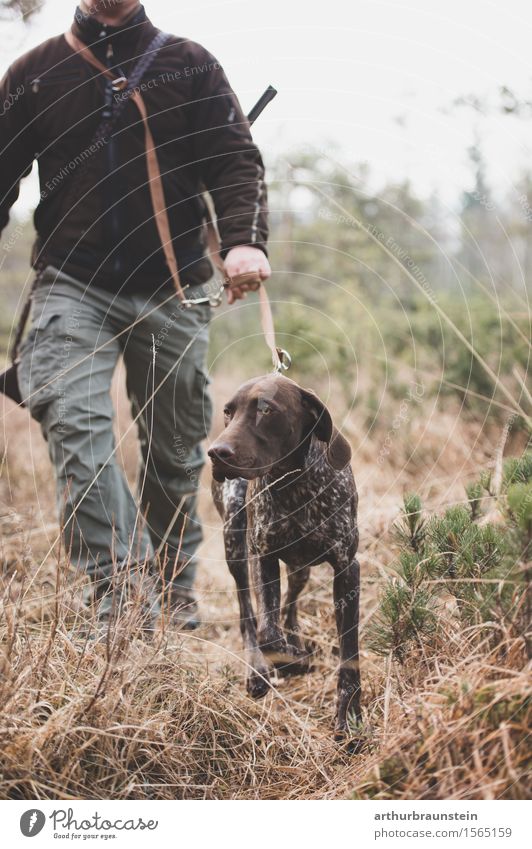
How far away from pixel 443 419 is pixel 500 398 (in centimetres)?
54

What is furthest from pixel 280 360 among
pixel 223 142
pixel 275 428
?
pixel 223 142

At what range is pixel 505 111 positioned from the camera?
554cm

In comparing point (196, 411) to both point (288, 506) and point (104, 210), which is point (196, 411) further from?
point (288, 506)

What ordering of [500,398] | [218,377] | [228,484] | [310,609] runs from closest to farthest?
[228,484] → [310,609] → [500,398] → [218,377]

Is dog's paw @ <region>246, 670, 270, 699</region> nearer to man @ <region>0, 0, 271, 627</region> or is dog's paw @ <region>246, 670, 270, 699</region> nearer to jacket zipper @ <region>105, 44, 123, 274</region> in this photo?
man @ <region>0, 0, 271, 627</region>

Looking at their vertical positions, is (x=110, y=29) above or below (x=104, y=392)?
above

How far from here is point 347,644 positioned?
364 centimetres

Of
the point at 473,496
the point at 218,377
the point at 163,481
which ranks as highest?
the point at 473,496

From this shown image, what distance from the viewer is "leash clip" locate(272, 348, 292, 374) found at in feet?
12.1

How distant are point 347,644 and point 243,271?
1802 millimetres

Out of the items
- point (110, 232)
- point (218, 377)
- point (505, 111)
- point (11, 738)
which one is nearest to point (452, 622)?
point (11, 738)

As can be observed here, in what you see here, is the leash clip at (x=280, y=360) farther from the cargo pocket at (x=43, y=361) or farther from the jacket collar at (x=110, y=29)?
the jacket collar at (x=110, y=29)
